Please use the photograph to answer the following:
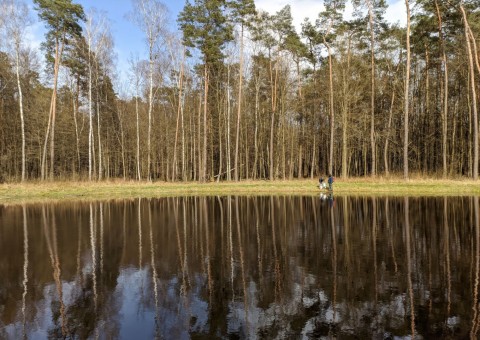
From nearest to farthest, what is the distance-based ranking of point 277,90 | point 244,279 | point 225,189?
1. point 244,279
2. point 225,189
3. point 277,90

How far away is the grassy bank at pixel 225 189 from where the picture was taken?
25516mm

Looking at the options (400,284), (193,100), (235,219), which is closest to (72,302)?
(400,284)

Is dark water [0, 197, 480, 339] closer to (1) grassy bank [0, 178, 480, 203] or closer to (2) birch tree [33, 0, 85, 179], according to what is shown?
(1) grassy bank [0, 178, 480, 203]

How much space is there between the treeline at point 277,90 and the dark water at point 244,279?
21.1 m

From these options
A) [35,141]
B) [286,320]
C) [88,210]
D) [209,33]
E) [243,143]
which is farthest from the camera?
[243,143]

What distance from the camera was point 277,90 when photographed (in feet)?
144

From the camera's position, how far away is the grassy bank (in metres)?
25.5

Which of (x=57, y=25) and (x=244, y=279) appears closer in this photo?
(x=244, y=279)

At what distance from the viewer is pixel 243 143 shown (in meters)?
50.8

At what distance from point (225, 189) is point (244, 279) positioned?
2255cm

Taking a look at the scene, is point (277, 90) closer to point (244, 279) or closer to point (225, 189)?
point (225, 189)

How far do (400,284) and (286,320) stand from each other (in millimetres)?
2737

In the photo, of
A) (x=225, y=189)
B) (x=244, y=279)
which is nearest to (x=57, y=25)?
(x=225, y=189)

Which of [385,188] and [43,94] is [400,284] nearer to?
[385,188]
